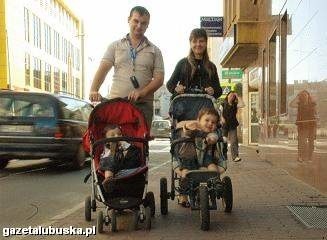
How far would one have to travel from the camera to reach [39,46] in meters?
56.5

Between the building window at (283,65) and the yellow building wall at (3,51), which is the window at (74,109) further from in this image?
the yellow building wall at (3,51)

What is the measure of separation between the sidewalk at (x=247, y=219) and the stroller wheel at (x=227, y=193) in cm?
10

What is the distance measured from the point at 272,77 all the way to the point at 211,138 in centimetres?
827

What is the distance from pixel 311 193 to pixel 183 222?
275 centimetres

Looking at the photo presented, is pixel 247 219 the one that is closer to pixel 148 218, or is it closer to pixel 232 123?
pixel 148 218

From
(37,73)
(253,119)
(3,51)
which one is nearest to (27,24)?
(37,73)

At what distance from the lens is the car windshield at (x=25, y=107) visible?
38.1 feet

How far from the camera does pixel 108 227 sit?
18.8 ft

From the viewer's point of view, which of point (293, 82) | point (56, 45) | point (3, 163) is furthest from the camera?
point (56, 45)

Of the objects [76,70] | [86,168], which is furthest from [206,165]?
[76,70]

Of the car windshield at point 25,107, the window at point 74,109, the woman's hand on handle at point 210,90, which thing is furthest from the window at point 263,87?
the woman's hand on handle at point 210,90

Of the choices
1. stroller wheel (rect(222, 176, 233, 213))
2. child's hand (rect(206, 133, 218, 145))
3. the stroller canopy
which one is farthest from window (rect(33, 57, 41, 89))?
child's hand (rect(206, 133, 218, 145))

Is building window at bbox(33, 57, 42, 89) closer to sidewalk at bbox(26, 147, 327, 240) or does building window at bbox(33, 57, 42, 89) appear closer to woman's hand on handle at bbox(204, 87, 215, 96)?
sidewalk at bbox(26, 147, 327, 240)

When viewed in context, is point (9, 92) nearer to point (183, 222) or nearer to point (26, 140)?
point (26, 140)
